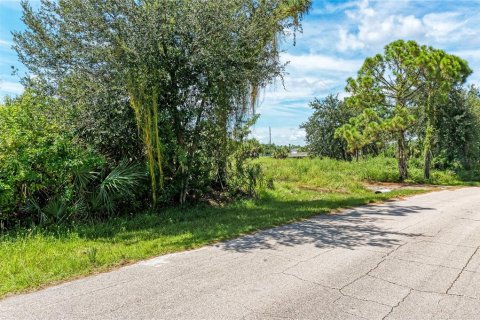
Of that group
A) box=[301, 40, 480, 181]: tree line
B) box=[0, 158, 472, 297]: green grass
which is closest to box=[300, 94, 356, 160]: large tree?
box=[301, 40, 480, 181]: tree line

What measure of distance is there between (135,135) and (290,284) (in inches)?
265

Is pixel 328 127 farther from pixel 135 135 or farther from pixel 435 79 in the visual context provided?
pixel 135 135

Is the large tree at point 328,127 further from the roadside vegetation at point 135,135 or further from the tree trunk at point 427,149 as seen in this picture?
the roadside vegetation at point 135,135

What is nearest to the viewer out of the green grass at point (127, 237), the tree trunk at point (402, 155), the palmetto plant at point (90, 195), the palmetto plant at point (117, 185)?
the green grass at point (127, 237)

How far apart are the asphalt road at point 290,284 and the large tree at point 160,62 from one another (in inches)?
177

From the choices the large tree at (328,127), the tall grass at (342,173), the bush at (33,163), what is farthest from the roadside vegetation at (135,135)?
the large tree at (328,127)

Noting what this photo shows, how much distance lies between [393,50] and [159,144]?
18.5 metres

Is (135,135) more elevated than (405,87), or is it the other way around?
(405,87)

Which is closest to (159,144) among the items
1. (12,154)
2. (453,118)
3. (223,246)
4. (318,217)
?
(12,154)

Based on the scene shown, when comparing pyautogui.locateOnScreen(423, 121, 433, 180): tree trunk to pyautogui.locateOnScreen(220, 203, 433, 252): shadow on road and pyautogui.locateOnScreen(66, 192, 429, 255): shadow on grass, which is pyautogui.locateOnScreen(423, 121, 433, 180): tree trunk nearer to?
pyautogui.locateOnScreen(66, 192, 429, 255): shadow on grass

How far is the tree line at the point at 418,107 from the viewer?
20.8 m

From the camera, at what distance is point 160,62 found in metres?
8.94

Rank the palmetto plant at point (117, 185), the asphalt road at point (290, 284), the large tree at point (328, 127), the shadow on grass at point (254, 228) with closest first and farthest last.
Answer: the asphalt road at point (290, 284) → the shadow on grass at point (254, 228) → the palmetto plant at point (117, 185) → the large tree at point (328, 127)

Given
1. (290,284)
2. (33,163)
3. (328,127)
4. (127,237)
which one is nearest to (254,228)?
(127,237)
